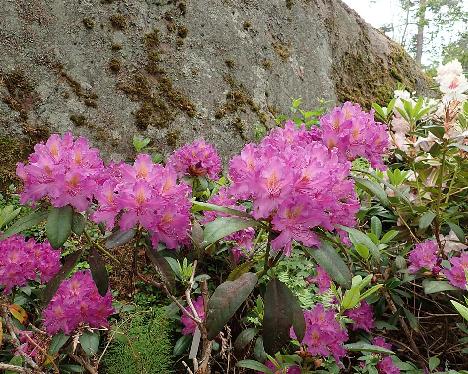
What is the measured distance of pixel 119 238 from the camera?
1176 mm

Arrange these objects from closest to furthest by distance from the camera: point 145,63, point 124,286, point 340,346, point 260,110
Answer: point 340,346
point 124,286
point 145,63
point 260,110

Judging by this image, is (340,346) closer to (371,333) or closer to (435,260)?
(371,333)

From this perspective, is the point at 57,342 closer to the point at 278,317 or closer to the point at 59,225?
the point at 59,225

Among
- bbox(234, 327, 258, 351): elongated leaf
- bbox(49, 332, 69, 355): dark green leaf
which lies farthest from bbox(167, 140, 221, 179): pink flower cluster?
bbox(49, 332, 69, 355): dark green leaf

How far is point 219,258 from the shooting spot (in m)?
1.95

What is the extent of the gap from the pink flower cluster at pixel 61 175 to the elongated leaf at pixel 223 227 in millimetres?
358

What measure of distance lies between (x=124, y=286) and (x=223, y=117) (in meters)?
1.40

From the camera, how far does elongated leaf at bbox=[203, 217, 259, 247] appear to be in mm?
984

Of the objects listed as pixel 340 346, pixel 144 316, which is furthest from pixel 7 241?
pixel 340 346

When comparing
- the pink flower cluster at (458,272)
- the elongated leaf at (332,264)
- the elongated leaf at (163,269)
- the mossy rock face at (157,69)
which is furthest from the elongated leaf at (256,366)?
the mossy rock face at (157,69)

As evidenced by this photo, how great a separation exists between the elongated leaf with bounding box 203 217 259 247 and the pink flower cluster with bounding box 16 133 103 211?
358 millimetres

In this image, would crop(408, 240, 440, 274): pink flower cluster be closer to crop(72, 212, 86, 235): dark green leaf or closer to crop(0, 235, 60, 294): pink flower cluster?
crop(72, 212, 86, 235): dark green leaf

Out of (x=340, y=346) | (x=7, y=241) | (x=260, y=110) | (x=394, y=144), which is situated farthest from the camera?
(x=260, y=110)

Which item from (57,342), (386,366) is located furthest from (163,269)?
(386,366)
